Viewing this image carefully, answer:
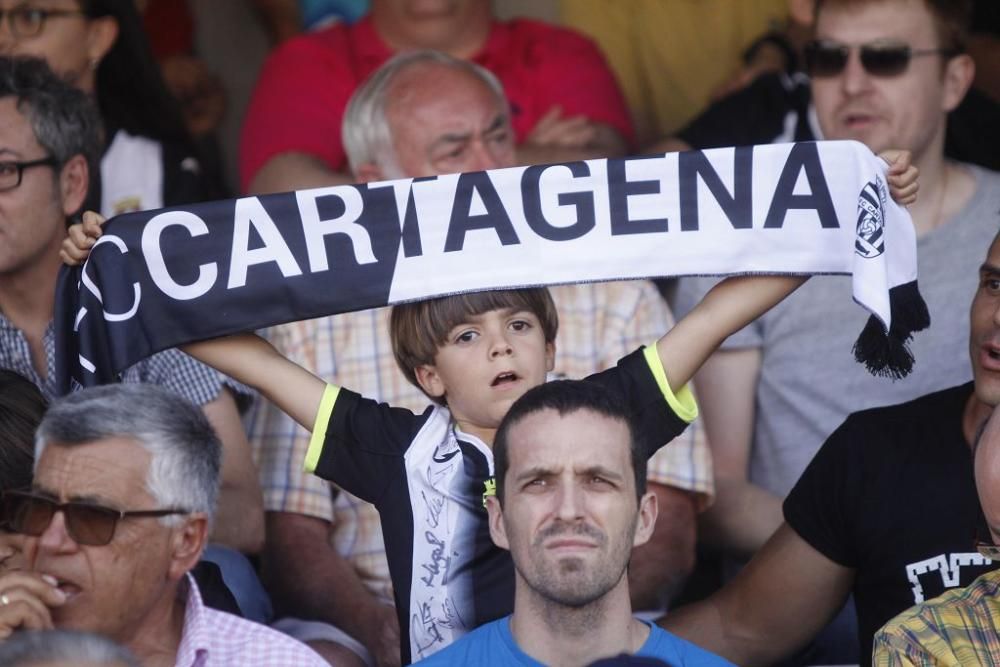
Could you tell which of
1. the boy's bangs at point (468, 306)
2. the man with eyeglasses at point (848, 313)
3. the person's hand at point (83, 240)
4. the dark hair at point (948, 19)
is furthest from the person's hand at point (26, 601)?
the dark hair at point (948, 19)

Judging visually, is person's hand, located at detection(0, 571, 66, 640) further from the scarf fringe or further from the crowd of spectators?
the scarf fringe

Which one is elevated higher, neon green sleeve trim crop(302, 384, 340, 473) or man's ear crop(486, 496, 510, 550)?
neon green sleeve trim crop(302, 384, 340, 473)

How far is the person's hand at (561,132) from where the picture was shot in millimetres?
5059

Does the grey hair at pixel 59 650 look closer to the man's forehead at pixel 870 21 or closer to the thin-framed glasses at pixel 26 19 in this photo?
the thin-framed glasses at pixel 26 19

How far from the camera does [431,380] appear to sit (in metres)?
3.50

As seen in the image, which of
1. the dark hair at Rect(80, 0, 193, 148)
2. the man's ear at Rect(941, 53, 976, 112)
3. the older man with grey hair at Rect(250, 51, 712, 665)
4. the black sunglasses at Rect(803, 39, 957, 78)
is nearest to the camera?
the older man with grey hair at Rect(250, 51, 712, 665)

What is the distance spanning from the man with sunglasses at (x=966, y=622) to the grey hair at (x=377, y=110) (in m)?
1.97

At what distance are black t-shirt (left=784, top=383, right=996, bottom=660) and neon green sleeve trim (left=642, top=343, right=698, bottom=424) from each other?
0.50 meters

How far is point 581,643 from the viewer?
9.92ft

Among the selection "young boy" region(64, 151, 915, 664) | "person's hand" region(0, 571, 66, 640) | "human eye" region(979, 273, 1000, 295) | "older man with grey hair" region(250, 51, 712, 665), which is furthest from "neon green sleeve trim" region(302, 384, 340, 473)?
→ "human eye" region(979, 273, 1000, 295)

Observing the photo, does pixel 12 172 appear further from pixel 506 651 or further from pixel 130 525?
pixel 506 651

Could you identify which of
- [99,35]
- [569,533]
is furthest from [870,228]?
[99,35]

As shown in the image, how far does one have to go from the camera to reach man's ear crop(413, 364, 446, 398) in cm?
349

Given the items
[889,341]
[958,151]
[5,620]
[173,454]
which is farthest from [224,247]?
[958,151]
